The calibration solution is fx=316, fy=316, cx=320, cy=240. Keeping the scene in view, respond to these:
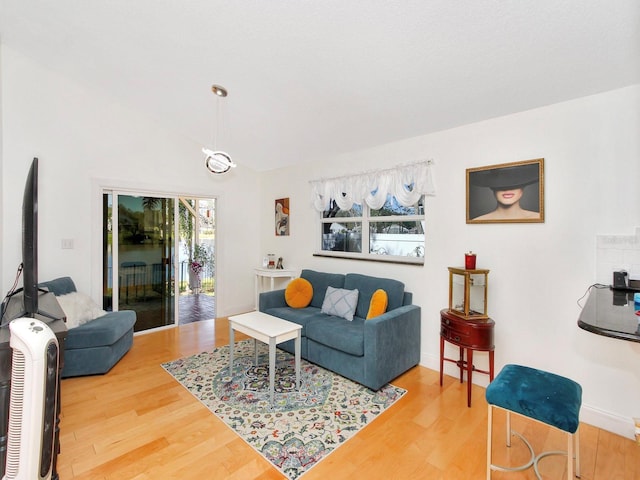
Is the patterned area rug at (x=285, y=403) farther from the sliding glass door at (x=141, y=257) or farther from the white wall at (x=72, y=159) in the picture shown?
the white wall at (x=72, y=159)

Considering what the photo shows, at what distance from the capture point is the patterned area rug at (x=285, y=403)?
201cm

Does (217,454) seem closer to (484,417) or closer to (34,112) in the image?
(484,417)

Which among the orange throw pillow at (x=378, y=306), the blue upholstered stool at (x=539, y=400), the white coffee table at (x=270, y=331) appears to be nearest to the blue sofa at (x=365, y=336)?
the orange throw pillow at (x=378, y=306)

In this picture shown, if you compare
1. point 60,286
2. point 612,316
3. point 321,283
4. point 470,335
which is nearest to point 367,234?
point 321,283

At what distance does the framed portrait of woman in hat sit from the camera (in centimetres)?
250

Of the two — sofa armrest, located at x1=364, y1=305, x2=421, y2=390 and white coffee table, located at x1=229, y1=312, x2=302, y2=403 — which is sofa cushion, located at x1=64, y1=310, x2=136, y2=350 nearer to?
white coffee table, located at x1=229, y1=312, x2=302, y2=403

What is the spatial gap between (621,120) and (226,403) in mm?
3520

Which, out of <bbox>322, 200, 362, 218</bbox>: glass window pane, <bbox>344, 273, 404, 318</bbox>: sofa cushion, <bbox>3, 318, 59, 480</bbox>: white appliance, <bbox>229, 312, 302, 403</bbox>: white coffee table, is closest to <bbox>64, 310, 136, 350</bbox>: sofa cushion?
<bbox>229, 312, 302, 403</bbox>: white coffee table

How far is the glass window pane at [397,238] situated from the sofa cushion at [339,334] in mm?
890

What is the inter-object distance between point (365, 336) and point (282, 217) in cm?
271

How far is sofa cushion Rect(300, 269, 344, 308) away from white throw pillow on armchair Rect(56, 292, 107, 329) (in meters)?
2.38

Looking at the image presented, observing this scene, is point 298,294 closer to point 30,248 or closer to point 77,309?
point 77,309

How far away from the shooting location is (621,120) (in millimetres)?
2148

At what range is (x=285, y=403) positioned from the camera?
2510 mm
